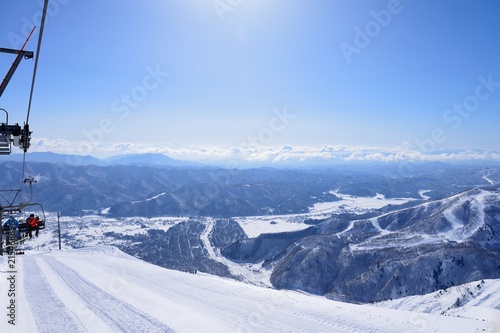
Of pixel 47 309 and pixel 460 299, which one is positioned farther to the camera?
pixel 460 299

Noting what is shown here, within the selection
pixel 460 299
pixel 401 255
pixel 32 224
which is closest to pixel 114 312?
pixel 32 224

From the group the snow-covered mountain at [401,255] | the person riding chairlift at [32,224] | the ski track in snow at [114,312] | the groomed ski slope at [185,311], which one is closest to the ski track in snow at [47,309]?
the groomed ski slope at [185,311]

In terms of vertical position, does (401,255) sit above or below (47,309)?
below

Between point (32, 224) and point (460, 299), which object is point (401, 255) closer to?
point (460, 299)

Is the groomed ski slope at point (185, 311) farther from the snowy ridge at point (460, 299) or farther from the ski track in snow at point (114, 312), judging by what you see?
the snowy ridge at point (460, 299)

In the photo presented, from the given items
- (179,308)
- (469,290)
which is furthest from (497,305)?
(179,308)

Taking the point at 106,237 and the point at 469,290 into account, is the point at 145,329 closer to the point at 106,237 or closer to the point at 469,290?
the point at 469,290

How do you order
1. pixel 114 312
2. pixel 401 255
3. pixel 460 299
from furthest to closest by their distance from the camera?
pixel 401 255 → pixel 460 299 → pixel 114 312

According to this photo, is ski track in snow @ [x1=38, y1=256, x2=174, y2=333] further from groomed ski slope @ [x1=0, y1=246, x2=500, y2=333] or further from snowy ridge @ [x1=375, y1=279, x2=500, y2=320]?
snowy ridge @ [x1=375, y1=279, x2=500, y2=320]
